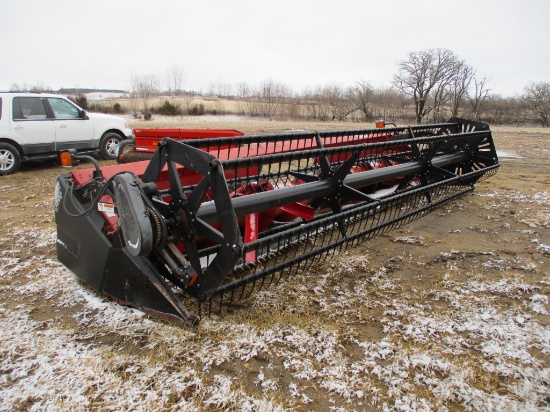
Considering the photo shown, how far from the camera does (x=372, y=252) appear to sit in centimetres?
373

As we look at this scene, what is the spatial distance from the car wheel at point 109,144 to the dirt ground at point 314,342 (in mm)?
5976

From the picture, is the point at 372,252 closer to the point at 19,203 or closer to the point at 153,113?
the point at 19,203

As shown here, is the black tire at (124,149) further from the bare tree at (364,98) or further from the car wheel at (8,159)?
the bare tree at (364,98)

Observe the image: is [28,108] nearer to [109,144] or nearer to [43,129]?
[43,129]

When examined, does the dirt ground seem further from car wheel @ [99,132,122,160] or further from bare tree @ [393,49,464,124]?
bare tree @ [393,49,464,124]

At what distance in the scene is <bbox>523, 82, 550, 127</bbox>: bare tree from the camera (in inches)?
2045

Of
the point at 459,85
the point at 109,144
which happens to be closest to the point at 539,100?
the point at 459,85

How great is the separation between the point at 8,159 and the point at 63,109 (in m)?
1.66

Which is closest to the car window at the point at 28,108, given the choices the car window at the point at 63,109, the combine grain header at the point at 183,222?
→ the car window at the point at 63,109

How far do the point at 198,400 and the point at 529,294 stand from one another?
2.71 meters

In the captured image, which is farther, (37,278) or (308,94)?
(308,94)

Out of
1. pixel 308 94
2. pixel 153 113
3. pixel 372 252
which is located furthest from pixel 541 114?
pixel 372 252

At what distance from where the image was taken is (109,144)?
30.4ft

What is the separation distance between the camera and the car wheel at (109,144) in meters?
9.11
